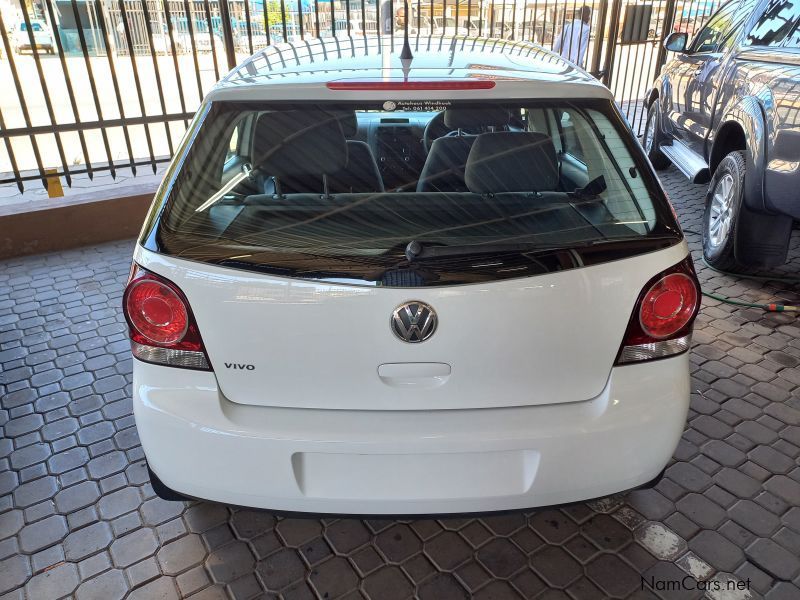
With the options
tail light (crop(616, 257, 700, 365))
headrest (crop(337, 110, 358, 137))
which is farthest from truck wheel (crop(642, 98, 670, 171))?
tail light (crop(616, 257, 700, 365))

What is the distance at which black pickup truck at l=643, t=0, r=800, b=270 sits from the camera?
349 centimetres

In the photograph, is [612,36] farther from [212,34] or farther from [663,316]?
[663,316]

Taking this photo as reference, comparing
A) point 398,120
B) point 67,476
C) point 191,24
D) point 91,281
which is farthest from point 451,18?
point 67,476

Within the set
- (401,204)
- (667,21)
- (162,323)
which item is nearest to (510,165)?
(401,204)

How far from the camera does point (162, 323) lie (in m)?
1.69

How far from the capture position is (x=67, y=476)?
247 cm

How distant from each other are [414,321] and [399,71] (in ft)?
2.86

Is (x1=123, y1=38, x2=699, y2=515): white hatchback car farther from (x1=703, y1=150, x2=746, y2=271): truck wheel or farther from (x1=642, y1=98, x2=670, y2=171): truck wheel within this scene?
(x1=642, y1=98, x2=670, y2=171): truck wheel

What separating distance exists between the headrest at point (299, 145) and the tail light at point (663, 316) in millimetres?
1045

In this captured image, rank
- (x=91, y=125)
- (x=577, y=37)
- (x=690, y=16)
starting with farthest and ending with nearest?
(x=690, y=16) < (x=577, y=37) < (x=91, y=125)

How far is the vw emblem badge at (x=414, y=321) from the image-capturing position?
1570mm

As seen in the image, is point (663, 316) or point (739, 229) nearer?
point (663, 316)

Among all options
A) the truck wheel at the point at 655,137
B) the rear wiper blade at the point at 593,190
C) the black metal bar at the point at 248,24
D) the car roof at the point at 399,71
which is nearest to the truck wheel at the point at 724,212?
the truck wheel at the point at 655,137

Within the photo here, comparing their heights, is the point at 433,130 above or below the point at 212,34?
below
